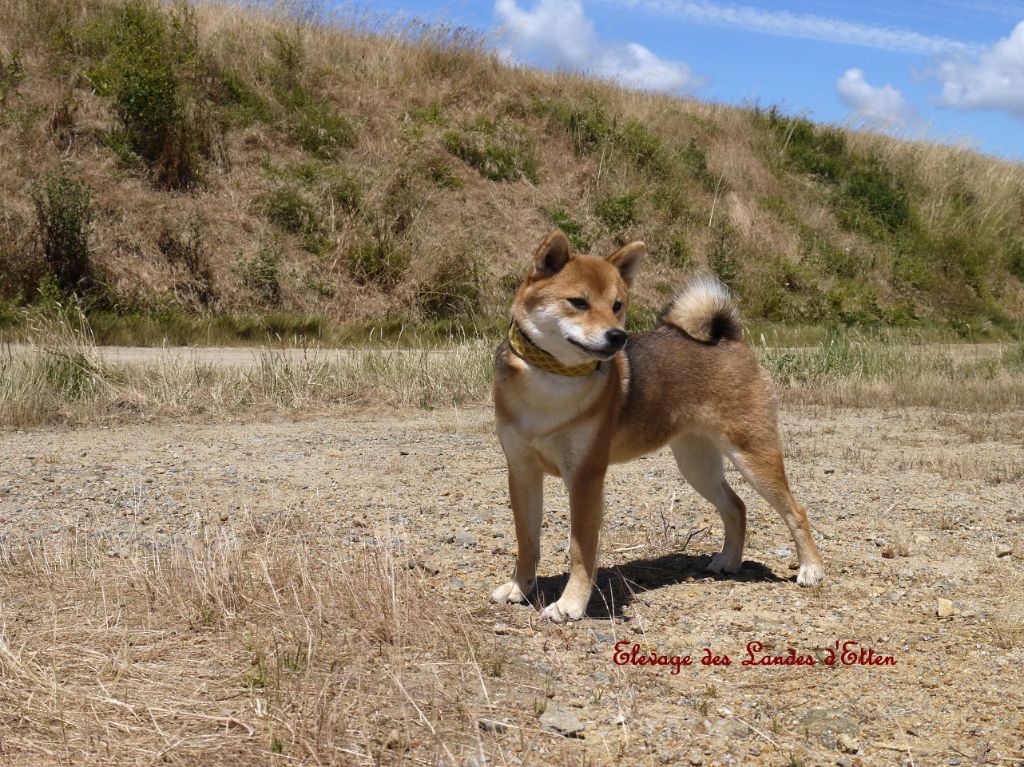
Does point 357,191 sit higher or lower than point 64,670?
higher

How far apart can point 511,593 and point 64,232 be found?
13.4m

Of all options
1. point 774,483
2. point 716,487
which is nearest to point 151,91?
point 716,487

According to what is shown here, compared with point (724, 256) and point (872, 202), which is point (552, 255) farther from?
point (872, 202)

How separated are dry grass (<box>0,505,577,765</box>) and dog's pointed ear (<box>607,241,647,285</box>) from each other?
1703 mm

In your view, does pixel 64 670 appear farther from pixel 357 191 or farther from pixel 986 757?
pixel 357 191

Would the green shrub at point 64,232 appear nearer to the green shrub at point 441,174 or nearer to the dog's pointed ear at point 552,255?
the green shrub at point 441,174

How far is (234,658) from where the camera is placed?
12.7 feet

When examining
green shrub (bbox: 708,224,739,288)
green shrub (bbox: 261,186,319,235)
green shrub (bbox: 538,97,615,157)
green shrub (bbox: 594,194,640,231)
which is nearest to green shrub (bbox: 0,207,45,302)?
green shrub (bbox: 261,186,319,235)

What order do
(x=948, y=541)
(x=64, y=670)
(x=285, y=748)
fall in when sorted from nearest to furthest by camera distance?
(x=285, y=748), (x=64, y=670), (x=948, y=541)

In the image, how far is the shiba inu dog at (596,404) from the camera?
4.70 metres

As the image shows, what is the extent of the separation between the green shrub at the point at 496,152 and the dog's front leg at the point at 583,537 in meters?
17.8

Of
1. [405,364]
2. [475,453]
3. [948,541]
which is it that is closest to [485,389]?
[405,364]

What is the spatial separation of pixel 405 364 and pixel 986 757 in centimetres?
844

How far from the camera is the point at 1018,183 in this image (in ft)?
105
